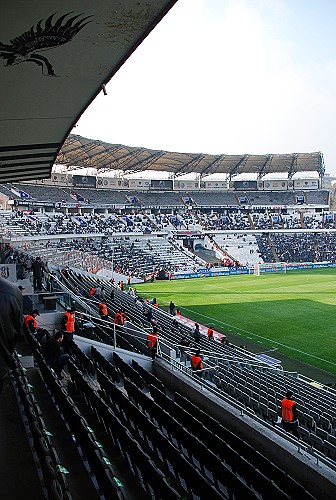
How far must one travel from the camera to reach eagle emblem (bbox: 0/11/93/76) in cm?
492

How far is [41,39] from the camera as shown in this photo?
5250 millimetres

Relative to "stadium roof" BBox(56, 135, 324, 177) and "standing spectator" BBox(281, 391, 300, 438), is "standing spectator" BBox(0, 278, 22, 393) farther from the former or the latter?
"stadium roof" BBox(56, 135, 324, 177)

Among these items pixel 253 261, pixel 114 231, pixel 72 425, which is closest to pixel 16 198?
pixel 114 231

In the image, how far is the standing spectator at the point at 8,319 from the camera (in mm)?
1907

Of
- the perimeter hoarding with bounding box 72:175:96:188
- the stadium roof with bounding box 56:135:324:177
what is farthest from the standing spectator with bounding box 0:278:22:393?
the perimeter hoarding with bounding box 72:175:96:188

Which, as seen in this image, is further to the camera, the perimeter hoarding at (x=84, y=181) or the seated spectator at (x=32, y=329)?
the perimeter hoarding at (x=84, y=181)

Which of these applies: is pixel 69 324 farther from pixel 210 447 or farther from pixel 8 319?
pixel 8 319

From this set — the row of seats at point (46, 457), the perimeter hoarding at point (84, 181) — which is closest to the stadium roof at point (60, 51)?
the row of seats at point (46, 457)

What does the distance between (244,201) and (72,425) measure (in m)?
62.9

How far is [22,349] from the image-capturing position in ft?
30.8

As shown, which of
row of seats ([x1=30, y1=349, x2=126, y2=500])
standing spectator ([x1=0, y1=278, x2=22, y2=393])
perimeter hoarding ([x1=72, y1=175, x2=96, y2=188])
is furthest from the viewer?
perimeter hoarding ([x1=72, y1=175, x2=96, y2=188])

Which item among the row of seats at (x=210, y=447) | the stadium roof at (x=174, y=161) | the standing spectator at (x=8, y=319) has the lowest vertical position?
the row of seats at (x=210, y=447)

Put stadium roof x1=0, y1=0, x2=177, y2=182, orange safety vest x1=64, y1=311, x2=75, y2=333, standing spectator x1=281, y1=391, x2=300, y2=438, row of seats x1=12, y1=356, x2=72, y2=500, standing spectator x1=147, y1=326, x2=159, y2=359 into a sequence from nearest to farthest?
row of seats x1=12, y1=356, x2=72, y2=500
stadium roof x1=0, y1=0, x2=177, y2=182
standing spectator x1=281, y1=391, x2=300, y2=438
orange safety vest x1=64, y1=311, x2=75, y2=333
standing spectator x1=147, y1=326, x2=159, y2=359

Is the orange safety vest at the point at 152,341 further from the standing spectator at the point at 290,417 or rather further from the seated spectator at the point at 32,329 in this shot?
the standing spectator at the point at 290,417
